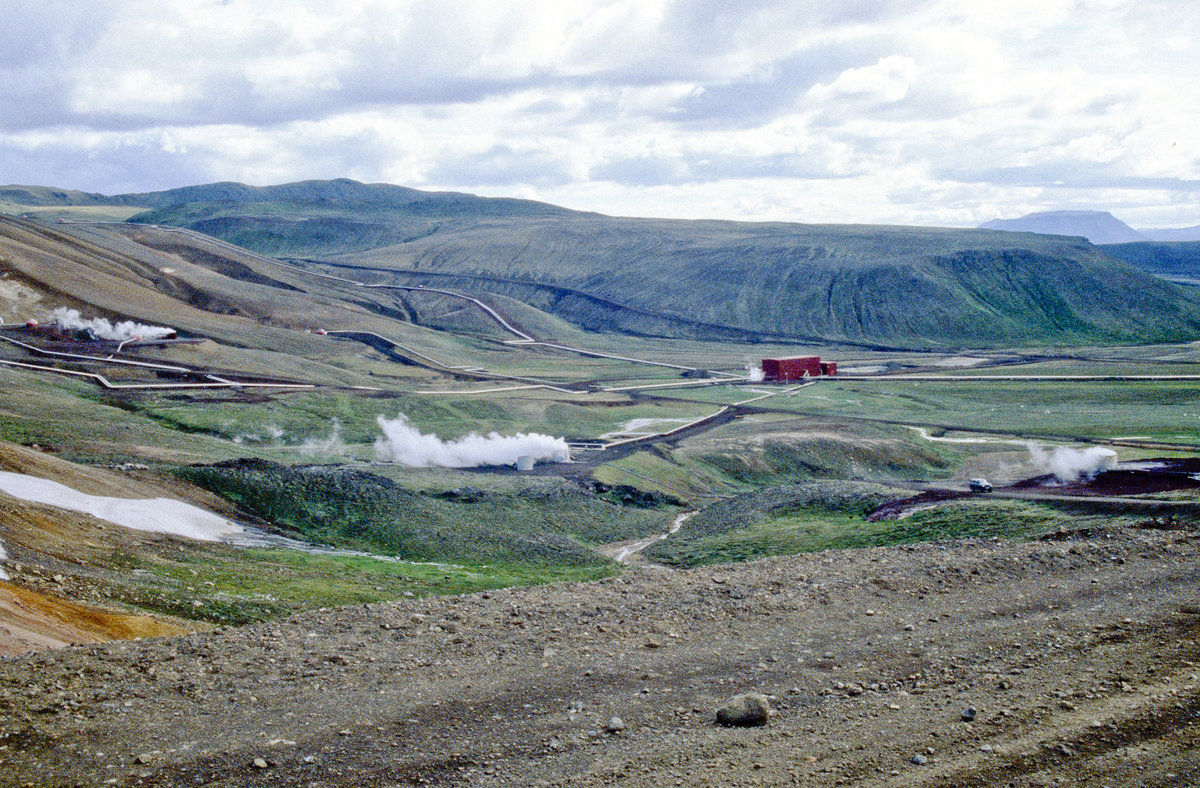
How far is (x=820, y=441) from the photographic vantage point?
253 feet

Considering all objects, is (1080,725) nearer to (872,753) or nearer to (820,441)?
(872,753)

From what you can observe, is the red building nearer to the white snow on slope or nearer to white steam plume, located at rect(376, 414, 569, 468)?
white steam plume, located at rect(376, 414, 569, 468)

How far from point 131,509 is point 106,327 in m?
86.5

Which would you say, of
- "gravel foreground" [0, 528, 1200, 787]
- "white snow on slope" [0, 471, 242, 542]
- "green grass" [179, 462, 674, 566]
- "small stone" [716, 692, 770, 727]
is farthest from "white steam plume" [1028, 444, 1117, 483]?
"small stone" [716, 692, 770, 727]

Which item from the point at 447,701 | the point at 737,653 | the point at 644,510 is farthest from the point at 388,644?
the point at 644,510

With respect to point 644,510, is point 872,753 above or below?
above

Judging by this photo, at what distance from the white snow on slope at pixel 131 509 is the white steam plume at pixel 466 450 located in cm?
2593

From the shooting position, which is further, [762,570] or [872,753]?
[762,570]

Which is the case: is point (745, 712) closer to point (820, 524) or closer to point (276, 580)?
point (276, 580)

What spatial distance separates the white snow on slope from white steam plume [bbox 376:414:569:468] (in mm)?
25927

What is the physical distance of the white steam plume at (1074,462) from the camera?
2387 inches

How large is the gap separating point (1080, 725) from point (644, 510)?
4194cm

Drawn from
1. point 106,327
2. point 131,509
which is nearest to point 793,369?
point 106,327

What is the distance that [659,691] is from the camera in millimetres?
16859
